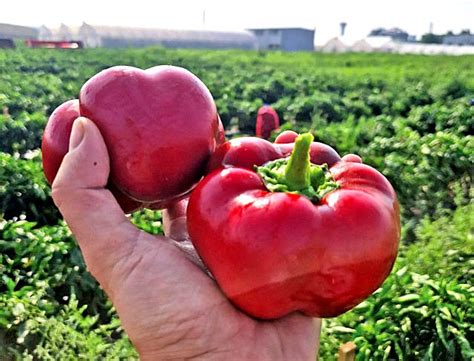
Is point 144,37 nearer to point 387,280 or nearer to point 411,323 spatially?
point 387,280

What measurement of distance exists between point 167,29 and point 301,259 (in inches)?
1819

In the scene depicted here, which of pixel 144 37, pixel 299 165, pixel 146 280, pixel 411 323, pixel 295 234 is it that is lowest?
pixel 144 37

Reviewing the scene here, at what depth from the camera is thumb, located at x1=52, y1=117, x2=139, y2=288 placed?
1.44 metres

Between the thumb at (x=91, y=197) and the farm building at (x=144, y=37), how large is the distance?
1665 inches

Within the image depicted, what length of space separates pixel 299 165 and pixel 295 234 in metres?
0.17

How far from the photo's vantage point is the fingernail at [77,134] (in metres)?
1.45

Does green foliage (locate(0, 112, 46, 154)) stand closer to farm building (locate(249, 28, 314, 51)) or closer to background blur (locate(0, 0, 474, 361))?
background blur (locate(0, 0, 474, 361))

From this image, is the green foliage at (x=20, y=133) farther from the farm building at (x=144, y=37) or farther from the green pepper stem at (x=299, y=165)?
the farm building at (x=144, y=37)

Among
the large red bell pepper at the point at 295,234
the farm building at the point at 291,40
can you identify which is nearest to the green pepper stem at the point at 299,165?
the large red bell pepper at the point at 295,234

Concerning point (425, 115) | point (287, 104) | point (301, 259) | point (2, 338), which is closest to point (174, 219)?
point (301, 259)

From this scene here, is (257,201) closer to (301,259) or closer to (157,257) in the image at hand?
(301,259)

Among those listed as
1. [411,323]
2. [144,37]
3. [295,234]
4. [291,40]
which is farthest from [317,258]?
[291,40]

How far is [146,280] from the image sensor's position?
145 cm

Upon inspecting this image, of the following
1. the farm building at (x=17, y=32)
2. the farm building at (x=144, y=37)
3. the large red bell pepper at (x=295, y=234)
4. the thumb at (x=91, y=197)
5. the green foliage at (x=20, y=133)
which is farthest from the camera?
the farm building at (x=17, y=32)
